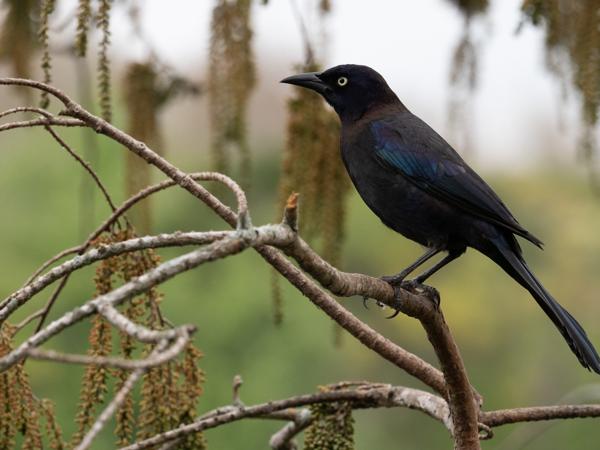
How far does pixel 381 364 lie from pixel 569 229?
235 centimetres

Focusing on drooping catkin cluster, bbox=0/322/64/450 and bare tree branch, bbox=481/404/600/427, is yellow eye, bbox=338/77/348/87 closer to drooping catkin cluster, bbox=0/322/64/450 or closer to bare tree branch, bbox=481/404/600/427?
bare tree branch, bbox=481/404/600/427

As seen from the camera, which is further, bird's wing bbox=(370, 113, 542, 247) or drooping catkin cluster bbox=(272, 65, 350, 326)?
bird's wing bbox=(370, 113, 542, 247)

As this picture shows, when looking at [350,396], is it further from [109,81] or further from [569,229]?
[569,229]

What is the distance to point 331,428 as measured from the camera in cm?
299

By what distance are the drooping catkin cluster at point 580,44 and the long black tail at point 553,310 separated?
0.54 m

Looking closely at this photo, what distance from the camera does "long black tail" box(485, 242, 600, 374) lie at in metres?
3.40

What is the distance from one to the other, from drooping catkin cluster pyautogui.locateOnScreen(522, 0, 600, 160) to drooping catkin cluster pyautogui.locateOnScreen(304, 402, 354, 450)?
3.70 ft

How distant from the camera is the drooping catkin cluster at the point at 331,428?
9.76 ft

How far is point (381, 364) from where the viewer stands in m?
11.2

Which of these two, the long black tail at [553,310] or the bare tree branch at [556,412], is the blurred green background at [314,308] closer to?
the long black tail at [553,310]

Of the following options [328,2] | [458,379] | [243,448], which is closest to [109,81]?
[328,2]

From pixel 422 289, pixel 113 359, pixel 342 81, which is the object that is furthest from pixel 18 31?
pixel 113 359

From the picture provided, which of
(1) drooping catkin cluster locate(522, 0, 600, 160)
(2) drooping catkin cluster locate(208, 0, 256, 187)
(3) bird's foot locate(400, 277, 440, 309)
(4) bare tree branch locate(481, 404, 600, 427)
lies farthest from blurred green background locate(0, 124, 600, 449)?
(4) bare tree branch locate(481, 404, 600, 427)

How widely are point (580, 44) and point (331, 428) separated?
4.63 ft
